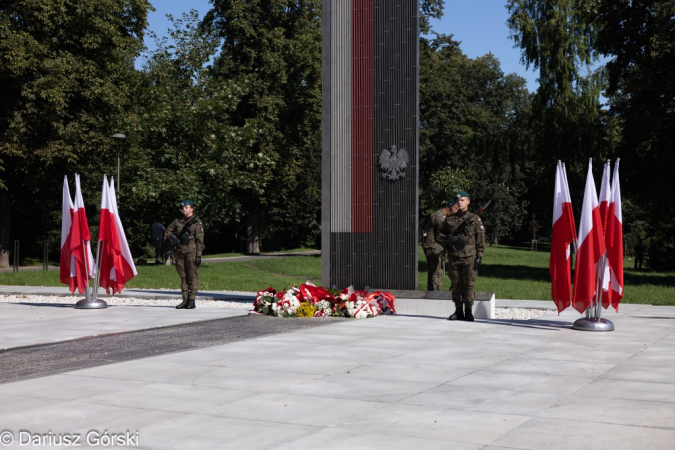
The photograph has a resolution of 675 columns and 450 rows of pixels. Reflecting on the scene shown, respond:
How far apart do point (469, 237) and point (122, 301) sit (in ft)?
29.8

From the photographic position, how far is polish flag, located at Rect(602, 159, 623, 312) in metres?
13.0

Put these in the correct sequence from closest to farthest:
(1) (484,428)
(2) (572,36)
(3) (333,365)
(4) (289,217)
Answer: (1) (484,428) → (3) (333,365) → (2) (572,36) → (4) (289,217)

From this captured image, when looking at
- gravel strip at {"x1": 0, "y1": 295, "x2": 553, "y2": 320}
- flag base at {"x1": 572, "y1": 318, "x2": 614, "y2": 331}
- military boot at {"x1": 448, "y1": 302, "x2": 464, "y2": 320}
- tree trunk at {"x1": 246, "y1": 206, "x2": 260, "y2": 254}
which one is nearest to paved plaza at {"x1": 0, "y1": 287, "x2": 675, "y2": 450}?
flag base at {"x1": 572, "y1": 318, "x2": 614, "y2": 331}

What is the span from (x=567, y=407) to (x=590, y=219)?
6.08 meters

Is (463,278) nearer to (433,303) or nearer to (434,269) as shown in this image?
(433,303)

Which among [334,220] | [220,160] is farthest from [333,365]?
[220,160]

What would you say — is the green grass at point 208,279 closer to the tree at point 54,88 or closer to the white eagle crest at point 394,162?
the tree at point 54,88

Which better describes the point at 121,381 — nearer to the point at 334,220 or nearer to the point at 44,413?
the point at 44,413

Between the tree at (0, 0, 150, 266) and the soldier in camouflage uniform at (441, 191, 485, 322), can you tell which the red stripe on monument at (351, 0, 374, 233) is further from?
the tree at (0, 0, 150, 266)

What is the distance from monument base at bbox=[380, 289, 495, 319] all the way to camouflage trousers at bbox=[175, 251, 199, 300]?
3.99 metres

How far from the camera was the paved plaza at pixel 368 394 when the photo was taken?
249 inches

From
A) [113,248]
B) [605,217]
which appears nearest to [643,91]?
[605,217]

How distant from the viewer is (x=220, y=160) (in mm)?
38031

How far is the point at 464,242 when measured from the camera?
1395cm
